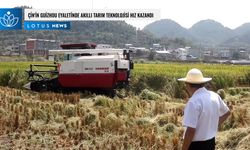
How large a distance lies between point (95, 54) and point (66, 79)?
1.63 m

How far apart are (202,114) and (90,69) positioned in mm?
12421

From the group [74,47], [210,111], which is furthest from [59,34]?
[210,111]

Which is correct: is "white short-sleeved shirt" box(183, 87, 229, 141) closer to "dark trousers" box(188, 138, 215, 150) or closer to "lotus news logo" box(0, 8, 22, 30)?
"dark trousers" box(188, 138, 215, 150)

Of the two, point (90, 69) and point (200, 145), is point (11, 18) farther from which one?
point (200, 145)

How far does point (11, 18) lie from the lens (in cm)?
2497

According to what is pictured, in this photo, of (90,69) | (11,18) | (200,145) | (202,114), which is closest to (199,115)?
(202,114)

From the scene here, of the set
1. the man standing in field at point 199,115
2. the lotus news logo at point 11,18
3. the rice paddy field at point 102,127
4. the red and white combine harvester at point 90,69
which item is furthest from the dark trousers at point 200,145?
the lotus news logo at point 11,18

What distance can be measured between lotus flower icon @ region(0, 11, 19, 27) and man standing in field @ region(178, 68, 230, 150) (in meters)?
22.0

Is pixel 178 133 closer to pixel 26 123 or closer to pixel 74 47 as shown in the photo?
pixel 26 123

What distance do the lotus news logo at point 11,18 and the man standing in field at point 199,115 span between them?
21.2m

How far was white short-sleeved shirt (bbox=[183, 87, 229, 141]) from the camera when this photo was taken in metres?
4.22

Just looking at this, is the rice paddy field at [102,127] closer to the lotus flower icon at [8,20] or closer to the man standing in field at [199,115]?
the man standing in field at [199,115]

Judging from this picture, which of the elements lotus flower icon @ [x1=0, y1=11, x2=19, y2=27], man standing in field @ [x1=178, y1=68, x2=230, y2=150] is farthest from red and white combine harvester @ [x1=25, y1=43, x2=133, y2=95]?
man standing in field @ [x1=178, y1=68, x2=230, y2=150]

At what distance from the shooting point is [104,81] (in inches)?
644
